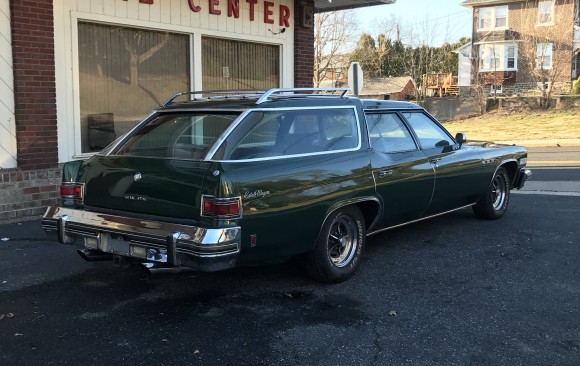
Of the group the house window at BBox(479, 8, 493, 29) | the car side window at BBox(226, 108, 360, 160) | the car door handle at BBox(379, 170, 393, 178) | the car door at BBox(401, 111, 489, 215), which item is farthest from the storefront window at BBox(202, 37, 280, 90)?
the house window at BBox(479, 8, 493, 29)

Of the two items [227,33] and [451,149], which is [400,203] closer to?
[451,149]

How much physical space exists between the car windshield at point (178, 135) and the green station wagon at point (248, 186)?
0.01 m

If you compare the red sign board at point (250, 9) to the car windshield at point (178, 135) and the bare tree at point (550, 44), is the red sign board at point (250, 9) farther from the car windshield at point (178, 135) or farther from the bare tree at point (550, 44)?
the bare tree at point (550, 44)

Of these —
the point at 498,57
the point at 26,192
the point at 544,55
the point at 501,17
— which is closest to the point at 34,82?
the point at 26,192

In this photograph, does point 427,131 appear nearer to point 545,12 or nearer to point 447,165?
point 447,165

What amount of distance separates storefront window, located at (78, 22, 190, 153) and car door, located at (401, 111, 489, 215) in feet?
15.2

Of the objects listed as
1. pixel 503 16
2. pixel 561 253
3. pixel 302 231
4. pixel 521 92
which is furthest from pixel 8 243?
pixel 503 16

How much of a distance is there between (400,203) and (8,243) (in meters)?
4.38

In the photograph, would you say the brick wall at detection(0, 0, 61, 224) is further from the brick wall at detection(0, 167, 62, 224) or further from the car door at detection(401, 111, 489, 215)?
the car door at detection(401, 111, 489, 215)

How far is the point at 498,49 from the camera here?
125 ft

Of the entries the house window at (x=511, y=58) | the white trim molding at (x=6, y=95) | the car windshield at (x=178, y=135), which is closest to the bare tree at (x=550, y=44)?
the house window at (x=511, y=58)

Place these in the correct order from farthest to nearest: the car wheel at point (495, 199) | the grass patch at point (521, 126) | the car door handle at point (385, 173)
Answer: the grass patch at point (521, 126)
the car wheel at point (495, 199)
the car door handle at point (385, 173)

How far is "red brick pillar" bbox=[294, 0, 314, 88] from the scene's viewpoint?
→ 1087 cm

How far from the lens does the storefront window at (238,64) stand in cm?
984
